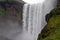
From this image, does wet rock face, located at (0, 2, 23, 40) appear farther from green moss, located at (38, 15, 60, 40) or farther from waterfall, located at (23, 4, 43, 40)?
green moss, located at (38, 15, 60, 40)

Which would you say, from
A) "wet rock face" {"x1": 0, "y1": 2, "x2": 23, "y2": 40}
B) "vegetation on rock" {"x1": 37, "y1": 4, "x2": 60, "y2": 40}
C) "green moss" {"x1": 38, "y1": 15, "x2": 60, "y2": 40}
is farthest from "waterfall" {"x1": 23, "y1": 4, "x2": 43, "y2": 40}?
"green moss" {"x1": 38, "y1": 15, "x2": 60, "y2": 40}

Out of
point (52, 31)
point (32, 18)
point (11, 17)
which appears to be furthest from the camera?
point (11, 17)

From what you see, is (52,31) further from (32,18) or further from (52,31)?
(32,18)

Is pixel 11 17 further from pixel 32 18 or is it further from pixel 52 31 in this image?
pixel 52 31

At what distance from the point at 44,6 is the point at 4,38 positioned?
5.34 feet

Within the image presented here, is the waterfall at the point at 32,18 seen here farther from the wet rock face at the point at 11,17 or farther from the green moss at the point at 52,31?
the green moss at the point at 52,31

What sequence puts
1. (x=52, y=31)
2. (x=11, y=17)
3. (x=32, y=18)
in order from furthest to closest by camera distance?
(x=11, y=17) < (x=32, y=18) < (x=52, y=31)

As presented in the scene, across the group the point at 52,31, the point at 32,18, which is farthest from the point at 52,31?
the point at 32,18

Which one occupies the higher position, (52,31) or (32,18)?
(52,31)

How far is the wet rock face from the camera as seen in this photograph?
7230mm

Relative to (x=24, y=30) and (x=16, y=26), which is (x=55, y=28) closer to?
(x=24, y=30)

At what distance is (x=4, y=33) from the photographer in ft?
22.9

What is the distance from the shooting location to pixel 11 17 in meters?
7.36

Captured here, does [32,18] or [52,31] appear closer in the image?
[52,31]
